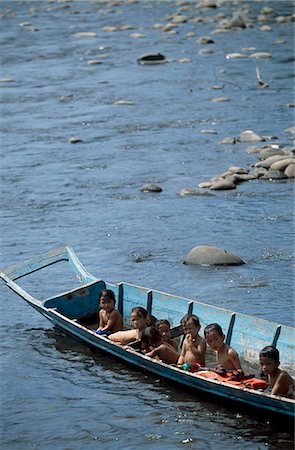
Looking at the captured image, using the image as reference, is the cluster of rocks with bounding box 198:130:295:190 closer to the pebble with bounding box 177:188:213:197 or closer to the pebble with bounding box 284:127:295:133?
the pebble with bounding box 177:188:213:197

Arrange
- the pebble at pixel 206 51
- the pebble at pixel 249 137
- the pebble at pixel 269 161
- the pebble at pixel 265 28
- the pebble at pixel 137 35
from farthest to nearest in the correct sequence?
the pebble at pixel 137 35 < the pebble at pixel 265 28 < the pebble at pixel 206 51 < the pebble at pixel 249 137 < the pebble at pixel 269 161

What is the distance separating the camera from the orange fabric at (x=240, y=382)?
9977 millimetres

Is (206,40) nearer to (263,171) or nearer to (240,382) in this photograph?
(263,171)

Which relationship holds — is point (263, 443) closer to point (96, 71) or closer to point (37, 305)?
point (37, 305)

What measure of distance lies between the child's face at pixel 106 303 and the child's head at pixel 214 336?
1694mm

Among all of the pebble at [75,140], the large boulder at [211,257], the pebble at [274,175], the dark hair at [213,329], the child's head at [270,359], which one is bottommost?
the pebble at [75,140]

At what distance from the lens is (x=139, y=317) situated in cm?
1126

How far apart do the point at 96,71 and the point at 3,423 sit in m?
21.9

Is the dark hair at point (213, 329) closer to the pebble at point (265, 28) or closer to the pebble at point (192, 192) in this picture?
the pebble at point (192, 192)

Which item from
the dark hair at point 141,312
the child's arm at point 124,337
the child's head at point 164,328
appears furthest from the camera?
the child's arm at point 124,337

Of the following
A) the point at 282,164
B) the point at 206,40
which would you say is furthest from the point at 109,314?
the point at 206,40

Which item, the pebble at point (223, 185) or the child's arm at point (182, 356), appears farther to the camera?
the pebble at point (223, 185)

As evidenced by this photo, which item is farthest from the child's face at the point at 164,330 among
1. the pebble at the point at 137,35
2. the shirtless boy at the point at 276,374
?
the pebble at the point at 137,35

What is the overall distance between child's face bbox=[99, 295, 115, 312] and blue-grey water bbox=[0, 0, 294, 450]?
521mm
